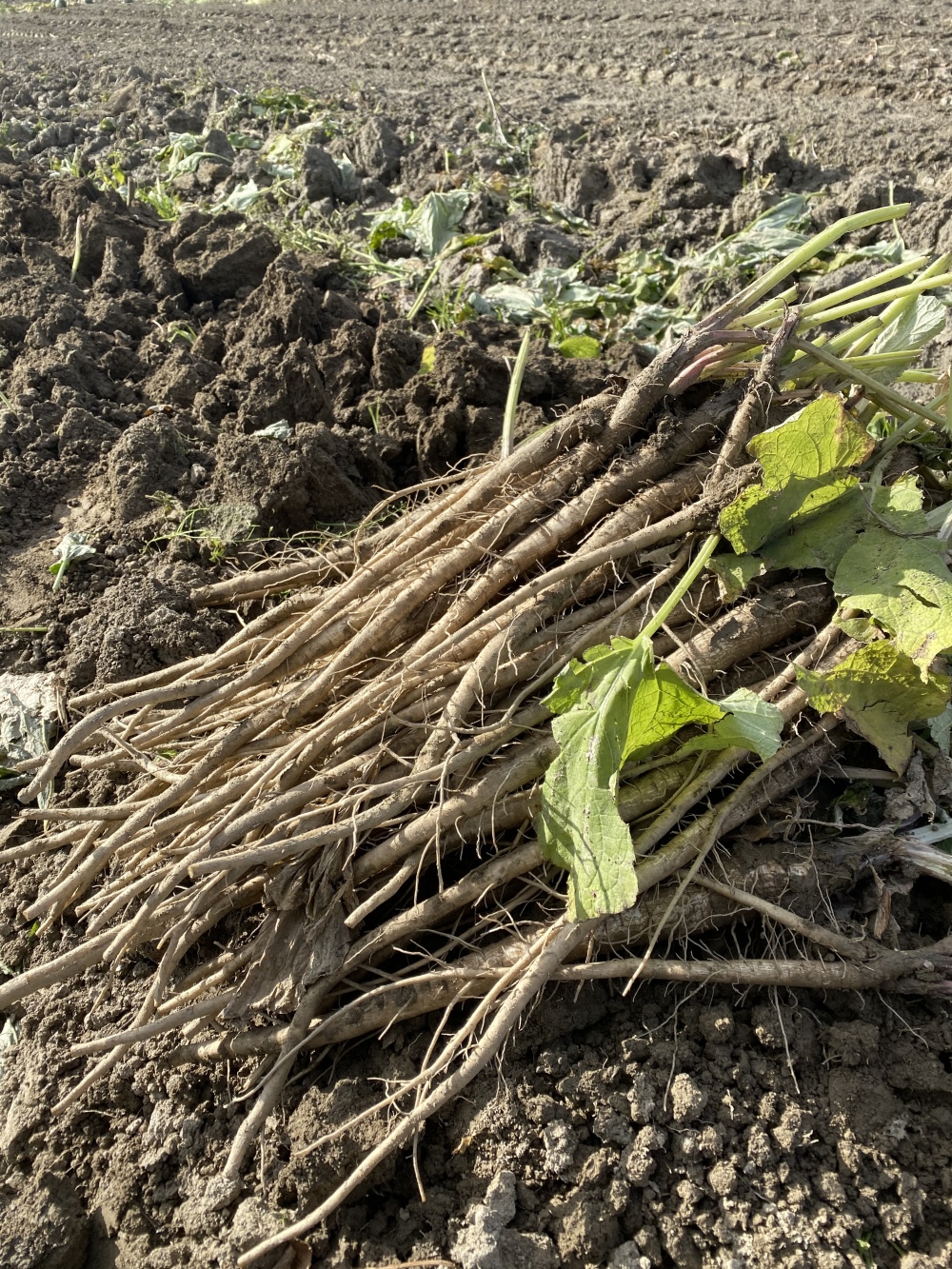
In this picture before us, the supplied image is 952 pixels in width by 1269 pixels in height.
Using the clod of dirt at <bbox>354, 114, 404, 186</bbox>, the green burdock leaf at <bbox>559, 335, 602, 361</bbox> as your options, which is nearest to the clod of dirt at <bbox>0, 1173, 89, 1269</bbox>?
the green burdock leaf at <bbox>559, 335, 602, 361</bbox>

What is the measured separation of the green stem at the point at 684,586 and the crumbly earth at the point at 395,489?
554 mm

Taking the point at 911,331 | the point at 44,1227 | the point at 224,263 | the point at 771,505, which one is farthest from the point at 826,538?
the point at 224,263

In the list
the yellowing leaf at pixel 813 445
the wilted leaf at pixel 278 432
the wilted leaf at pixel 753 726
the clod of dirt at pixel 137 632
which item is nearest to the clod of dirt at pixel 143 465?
the wilted leaf at pixel 278 432

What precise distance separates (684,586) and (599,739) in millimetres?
519

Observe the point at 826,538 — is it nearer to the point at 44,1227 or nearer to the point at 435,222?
the point at 44,1227

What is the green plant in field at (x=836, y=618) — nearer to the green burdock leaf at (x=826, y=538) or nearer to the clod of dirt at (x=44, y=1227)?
the green burdock leaf at (x=826, y=538)

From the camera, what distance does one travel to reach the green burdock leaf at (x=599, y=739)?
180 cm

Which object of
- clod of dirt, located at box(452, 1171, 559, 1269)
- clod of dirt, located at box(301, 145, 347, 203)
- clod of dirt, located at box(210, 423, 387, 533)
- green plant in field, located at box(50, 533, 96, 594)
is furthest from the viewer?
clod of dirt, located at box(301, 145, 347, 203)

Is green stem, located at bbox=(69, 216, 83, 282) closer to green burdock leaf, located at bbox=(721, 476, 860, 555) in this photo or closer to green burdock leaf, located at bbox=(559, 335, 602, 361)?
green burdock leaf, located at bbox=(559, 335, 602, 361)

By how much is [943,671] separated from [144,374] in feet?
11.2

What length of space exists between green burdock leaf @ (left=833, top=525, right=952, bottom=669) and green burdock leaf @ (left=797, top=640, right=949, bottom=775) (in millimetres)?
55

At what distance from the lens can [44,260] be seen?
4.51 metres

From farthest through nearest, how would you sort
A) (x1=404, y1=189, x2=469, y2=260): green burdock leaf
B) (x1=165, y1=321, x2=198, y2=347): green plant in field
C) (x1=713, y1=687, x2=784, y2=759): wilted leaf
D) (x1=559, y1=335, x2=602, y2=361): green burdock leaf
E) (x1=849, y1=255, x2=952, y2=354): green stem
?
1. (x1=404, y1=189, x2=469, y2=260): green burdock leaf
2. (x1=165, y1=321, x2=198, y2=347): green plant in field
3. (x1=559, y1=335, x2=602, y2=361): green burdock leaf
4. (x1=849, y1=255, x2=952, y2=354): green stem
5. (x1=713, y1=687, x2=784, y2=759): wilted leaf

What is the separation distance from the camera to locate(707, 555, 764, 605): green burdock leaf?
2188 millimetres
